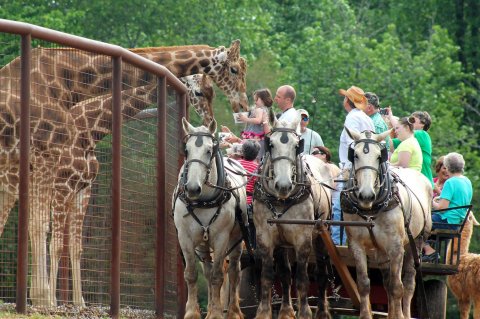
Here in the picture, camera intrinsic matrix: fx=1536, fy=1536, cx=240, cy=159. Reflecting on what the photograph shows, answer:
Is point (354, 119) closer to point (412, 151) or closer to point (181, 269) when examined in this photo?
point (412, 151)

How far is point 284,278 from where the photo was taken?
16750 millimetres

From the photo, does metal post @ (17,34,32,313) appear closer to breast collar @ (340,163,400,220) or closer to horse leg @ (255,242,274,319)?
horse leg @ (255,242,274,319)

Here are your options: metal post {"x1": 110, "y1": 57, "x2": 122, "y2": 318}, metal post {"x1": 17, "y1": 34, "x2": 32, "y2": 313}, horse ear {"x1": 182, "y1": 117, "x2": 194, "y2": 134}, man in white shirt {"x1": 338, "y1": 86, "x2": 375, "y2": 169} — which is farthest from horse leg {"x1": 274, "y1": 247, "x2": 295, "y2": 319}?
metal post {"x1": 17, "y1": 34, "x2": 32, "y2": 313}

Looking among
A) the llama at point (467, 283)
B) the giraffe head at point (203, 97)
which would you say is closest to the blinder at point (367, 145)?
the giraffe head at point (203, 97)

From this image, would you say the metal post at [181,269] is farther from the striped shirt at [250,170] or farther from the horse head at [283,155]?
the horse head at [283,155]

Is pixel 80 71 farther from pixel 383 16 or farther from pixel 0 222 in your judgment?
pixel 383 16

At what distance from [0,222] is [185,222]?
1.97m

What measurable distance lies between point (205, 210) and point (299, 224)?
3.31 ft

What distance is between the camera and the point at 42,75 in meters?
14.9

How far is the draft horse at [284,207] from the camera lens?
16.1 metres

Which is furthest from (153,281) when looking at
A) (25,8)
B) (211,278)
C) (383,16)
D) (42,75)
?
(383,16)

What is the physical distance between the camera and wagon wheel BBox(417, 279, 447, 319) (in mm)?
18531

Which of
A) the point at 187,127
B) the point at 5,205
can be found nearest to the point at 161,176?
the point at 187,127

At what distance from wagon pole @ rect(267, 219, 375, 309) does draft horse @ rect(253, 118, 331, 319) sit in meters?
0.20
